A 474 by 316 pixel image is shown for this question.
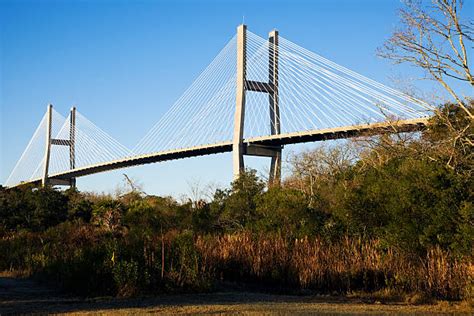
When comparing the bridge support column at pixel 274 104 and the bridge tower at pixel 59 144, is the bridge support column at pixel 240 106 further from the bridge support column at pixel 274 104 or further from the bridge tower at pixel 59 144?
the bridge tower at pixel 59 144

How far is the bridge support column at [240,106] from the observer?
3133 centimetres

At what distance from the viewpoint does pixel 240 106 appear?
32.2 meters

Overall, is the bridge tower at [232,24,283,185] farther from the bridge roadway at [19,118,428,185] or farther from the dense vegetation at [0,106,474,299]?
the dense vegetation at [0,106,474,299]

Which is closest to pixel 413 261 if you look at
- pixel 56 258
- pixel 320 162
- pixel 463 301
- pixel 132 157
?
pixel 463 301

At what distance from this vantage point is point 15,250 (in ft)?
44.6

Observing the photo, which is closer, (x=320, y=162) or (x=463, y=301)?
(x=463, y=301)

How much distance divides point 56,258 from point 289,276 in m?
4.33

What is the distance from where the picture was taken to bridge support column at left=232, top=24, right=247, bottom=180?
3133 centimetres

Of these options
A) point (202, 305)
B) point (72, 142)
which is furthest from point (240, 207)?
point (72, 142)

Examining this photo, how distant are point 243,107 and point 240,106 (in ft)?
0.90

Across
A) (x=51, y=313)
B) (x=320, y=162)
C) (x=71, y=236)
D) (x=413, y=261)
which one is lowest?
(x=51, y=313)

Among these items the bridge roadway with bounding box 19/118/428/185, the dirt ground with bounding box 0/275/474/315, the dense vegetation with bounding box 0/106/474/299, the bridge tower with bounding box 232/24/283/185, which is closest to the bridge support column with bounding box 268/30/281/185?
the bridge tower with bounding box 232/24/283/185

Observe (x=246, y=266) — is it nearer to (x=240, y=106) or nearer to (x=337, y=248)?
(x=337, y=248)

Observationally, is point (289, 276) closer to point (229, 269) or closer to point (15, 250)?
point (229, 269)
